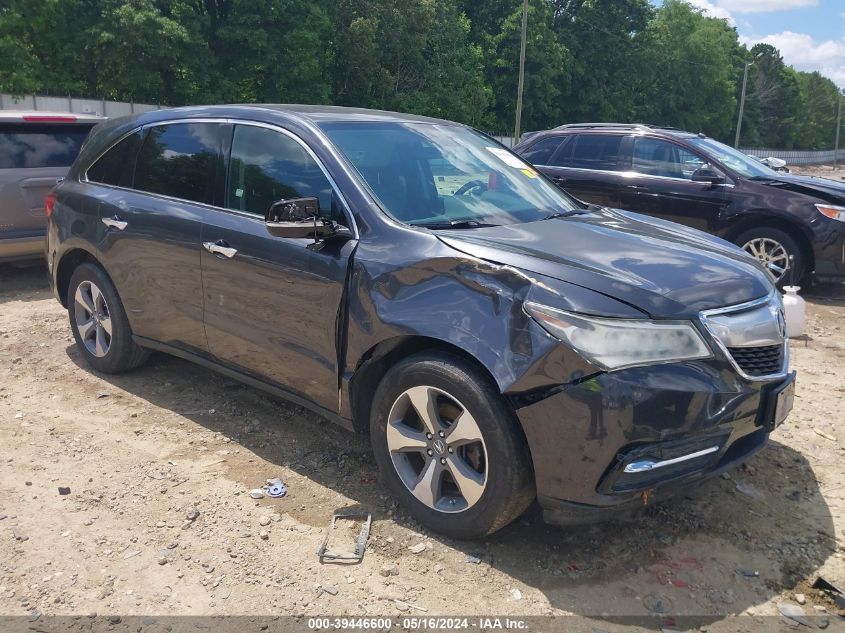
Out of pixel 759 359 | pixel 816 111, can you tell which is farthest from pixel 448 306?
pixel 816 111

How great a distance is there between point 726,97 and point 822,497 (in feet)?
271

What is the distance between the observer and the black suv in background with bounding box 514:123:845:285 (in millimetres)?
7734

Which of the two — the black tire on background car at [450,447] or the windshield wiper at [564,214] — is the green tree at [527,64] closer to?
the windshield wiper at [564,214]

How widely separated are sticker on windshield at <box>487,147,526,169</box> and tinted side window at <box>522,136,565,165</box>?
5.14 meters

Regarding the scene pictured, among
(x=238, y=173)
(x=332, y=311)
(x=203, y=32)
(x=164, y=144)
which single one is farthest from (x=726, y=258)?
(x=203, y=32)

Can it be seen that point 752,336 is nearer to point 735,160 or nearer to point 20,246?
point 735,160

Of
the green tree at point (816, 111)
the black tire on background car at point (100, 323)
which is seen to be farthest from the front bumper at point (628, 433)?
the green tree at point (816, 111)

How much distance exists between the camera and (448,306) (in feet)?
9.80

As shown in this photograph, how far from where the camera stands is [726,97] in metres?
77.2

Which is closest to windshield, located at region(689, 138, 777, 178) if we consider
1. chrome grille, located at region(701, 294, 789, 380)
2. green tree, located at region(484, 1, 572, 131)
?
chrome grille, located at region(701, 294, 789, 380)

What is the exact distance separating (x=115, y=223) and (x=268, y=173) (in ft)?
4.52

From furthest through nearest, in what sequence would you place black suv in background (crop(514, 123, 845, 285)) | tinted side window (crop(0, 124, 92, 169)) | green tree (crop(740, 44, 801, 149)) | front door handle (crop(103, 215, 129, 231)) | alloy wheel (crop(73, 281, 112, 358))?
green tree (crop(740, 44, 801, 149)) < black suv in background (crop(514, 123, 845, 285)) < tinted side window (crop(0, 124, 92, 169)) < alloy wheel (crop(73, 281, 112, 358)) < front door handle (crop(103, 215, 129, 231))

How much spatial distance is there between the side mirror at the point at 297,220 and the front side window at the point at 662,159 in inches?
243

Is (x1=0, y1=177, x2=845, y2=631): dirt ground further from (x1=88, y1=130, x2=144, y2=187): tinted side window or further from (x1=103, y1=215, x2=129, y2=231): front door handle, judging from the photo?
(x1=88, y1=130, x2=144, y2=187): tinted side window
